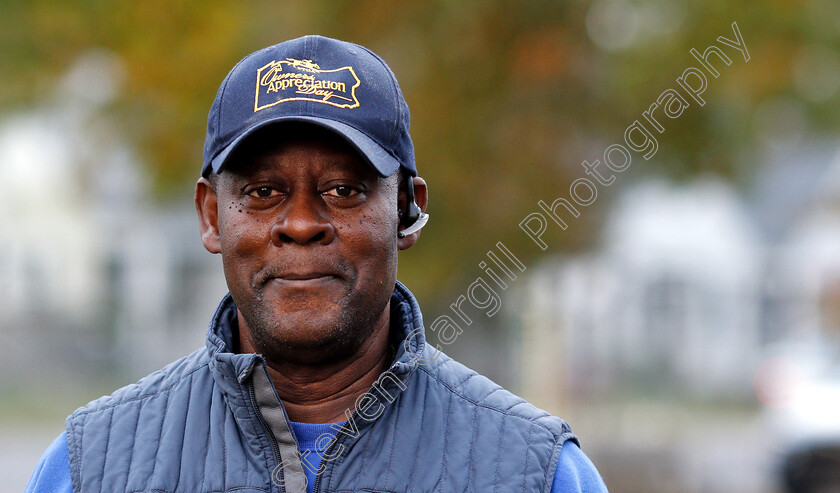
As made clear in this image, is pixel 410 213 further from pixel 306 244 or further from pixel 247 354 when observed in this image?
pixel 247 354

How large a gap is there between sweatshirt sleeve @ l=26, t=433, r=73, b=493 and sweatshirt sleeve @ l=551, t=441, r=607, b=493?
1.08 metres

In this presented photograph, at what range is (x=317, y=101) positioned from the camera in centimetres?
251

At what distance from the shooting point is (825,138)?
11.9 m

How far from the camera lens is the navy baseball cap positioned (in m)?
2.49

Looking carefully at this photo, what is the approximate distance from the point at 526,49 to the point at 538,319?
558 centimetres

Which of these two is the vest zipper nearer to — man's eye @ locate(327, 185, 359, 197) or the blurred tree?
man's eye @ locate(327, 185, 359, 197)

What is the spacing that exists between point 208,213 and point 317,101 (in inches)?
16.7

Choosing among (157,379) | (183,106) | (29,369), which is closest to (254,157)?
(157,379)

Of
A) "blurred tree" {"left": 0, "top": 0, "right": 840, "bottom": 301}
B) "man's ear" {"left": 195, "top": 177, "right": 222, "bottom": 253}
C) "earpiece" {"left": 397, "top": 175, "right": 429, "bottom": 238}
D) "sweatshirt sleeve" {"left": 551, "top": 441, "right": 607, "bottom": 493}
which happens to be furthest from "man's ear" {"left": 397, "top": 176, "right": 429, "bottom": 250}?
"blurred tree" {"left": 0, "top": 0, "right": 840, "bottom": 301}

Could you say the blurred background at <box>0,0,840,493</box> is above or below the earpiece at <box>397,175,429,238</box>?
above

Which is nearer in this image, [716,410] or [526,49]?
[526,49]

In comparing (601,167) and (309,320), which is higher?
(601,167)

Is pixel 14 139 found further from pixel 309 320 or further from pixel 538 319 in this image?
pixel 309 320

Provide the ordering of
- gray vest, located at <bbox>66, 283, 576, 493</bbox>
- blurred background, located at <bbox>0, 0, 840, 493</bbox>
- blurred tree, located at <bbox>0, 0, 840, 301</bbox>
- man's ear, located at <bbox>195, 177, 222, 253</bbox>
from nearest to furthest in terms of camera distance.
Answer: gray vest, located at <bbox>66, 283, 576, 493</bbox>, man's ear, located at <bbox>195, 177, 222, 253</bbox>, blurred tree, located at <bbox>0, 0, 840, 301</bbox>, blurred background, located at <bbox>0, 0, 840, 493</bbox>
